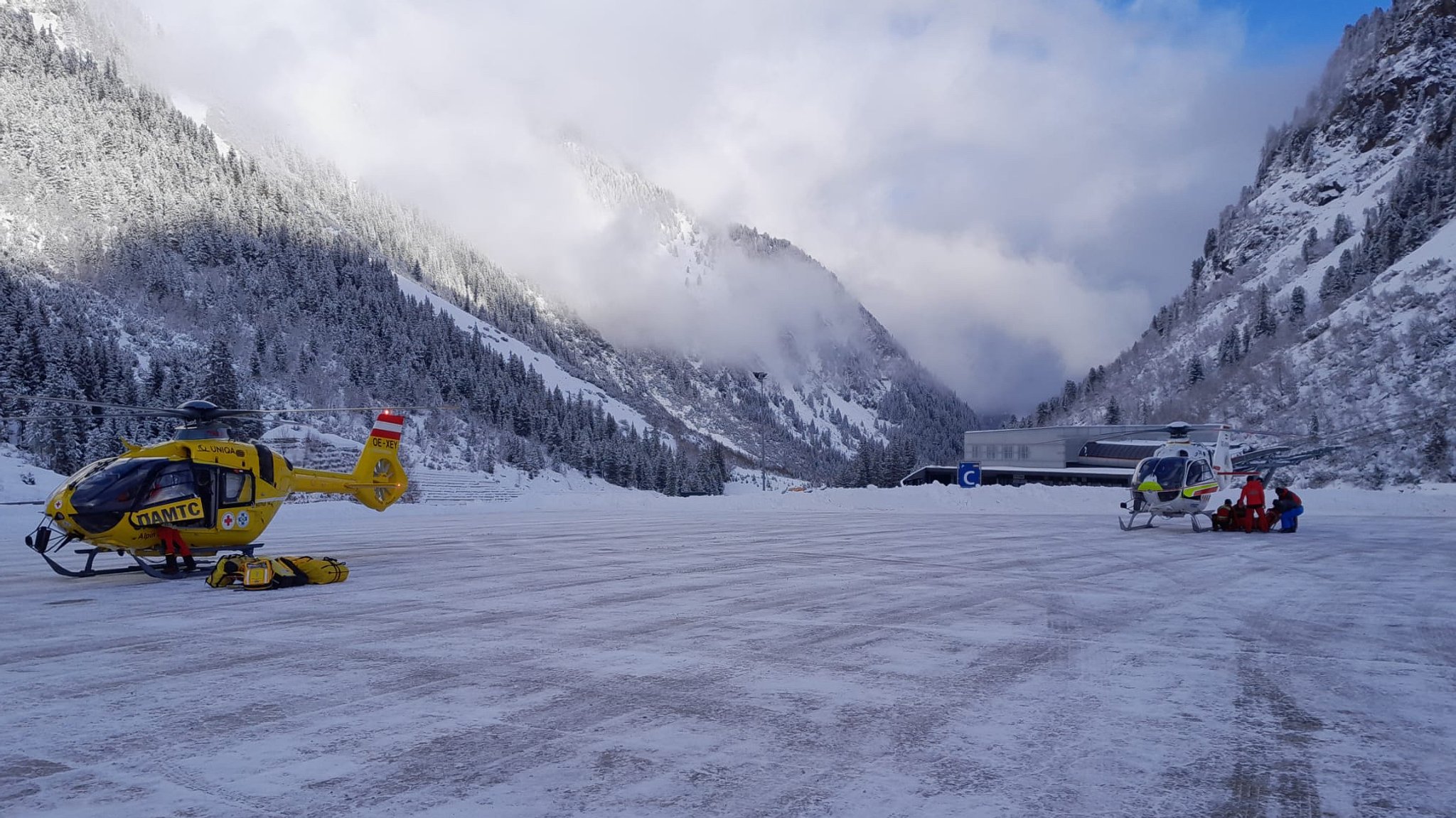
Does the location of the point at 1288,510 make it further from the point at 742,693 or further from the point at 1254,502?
the point at 742,693

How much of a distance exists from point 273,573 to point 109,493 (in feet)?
9.07

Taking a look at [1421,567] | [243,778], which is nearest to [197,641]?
[243,778]

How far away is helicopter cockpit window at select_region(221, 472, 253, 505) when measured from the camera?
1388 cm

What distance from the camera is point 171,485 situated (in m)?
13.0

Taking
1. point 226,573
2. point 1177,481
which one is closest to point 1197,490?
point 1177,481

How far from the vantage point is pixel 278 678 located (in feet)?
21.7

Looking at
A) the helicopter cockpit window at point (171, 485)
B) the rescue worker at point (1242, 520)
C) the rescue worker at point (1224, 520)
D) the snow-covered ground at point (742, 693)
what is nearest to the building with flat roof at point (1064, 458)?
the rescue worker at point (1224, 520)

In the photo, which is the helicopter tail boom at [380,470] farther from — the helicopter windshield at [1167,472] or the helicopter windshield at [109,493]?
the helicopter windshield at [1167,472]

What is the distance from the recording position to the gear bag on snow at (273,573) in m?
12.0

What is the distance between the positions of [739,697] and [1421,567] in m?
14.0

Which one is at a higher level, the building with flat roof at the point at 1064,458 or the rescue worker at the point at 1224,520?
the building with flat roof at the point at 1064,458

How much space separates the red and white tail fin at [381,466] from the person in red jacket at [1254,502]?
66.6 feet

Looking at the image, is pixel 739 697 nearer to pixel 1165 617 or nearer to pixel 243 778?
pixel 243 778

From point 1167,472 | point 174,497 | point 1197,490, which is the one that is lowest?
point 1197,490
